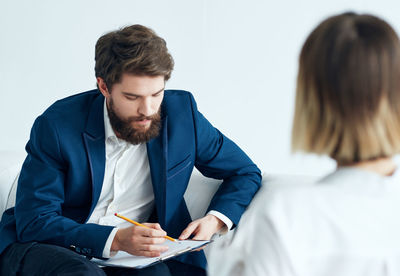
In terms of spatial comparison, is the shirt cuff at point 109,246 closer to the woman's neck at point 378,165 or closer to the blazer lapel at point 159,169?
the blazer lapel at point 159,169

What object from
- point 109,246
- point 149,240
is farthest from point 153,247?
point 109,246

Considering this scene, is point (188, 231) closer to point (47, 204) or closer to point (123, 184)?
point (123, 184)

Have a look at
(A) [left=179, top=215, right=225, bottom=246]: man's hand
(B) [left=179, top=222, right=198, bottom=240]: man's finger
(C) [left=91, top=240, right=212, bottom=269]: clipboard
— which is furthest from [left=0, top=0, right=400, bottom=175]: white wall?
(C) [left=91, top=240, right=212, bottom=269]: clipboard

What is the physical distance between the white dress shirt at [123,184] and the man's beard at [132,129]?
0.04 meters

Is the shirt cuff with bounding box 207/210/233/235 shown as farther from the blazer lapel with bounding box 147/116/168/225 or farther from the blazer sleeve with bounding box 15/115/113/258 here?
the blazer sleeve with bounding box 15/115/113/258

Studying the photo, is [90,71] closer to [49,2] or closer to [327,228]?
[49,2]

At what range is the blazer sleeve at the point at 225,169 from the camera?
216 centimetres

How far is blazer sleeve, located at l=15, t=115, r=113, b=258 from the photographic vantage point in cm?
193

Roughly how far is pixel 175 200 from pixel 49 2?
1.79 meters

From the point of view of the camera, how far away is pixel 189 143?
2.17 m

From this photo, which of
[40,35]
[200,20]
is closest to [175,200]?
[200,20]

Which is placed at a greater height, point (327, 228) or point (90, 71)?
point (327, 228)

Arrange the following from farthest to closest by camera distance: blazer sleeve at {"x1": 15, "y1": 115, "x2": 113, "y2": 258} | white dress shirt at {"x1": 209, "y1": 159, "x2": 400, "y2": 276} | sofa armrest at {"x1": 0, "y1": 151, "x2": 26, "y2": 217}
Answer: sofa armrest at {"x1": 0, "y1": 151, "x2": 26, "y2": 217}
blazer sleeve at {"x1": 15, "y1": 115, "x2": 113, "y2": 258}
white dress shirt at {"x1": 209, "y1": 159, "x2": 400, "y2": 276}

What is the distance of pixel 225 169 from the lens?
2264 mm
